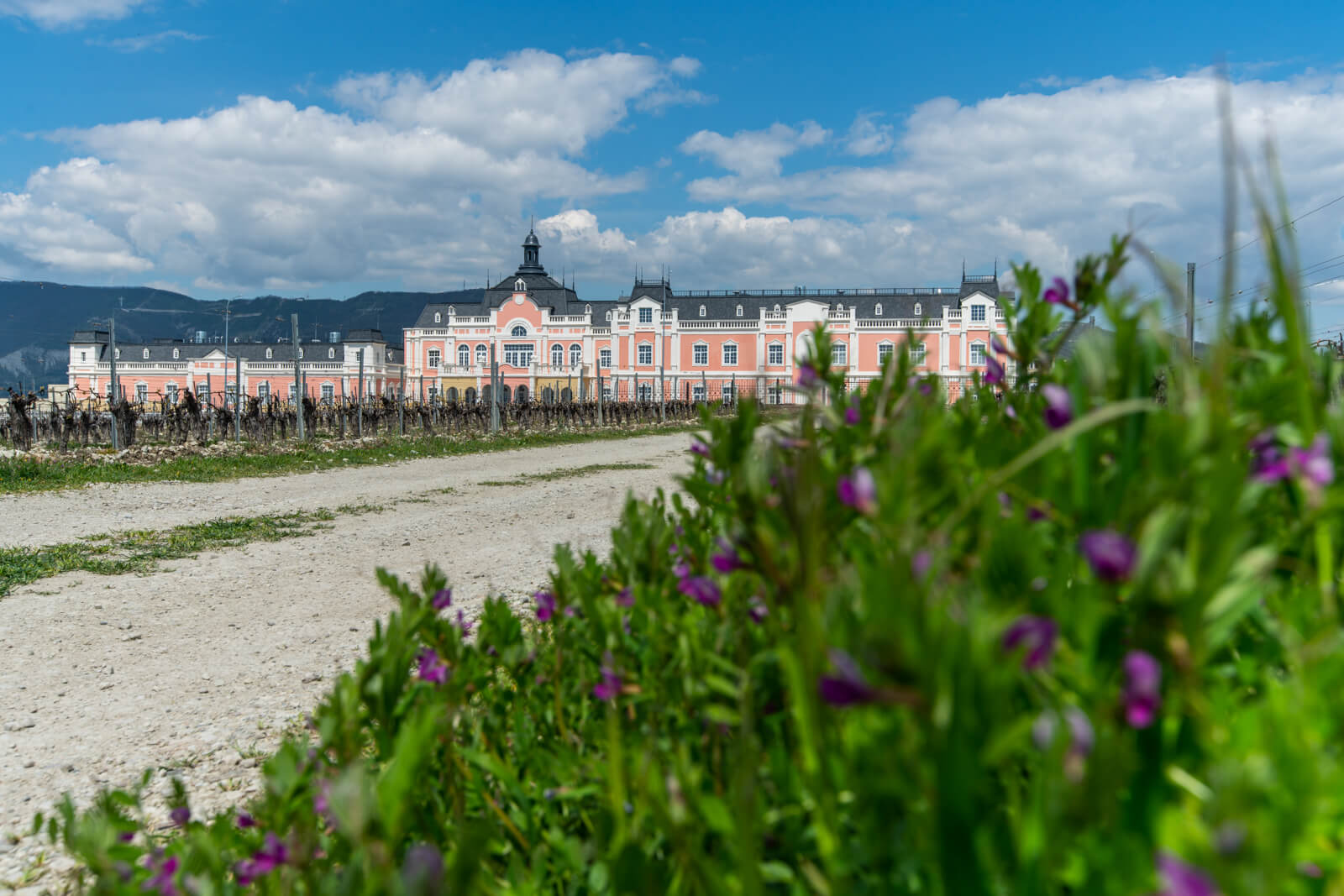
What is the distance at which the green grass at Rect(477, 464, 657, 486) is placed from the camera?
1222 centimetres

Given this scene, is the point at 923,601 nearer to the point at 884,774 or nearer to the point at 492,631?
the point at 884,774

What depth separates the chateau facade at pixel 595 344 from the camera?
61.0 meters

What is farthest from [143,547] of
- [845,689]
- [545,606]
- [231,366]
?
[231,366]

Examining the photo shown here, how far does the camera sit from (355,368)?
71.9m

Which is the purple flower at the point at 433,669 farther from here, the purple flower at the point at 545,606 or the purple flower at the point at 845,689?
the purple flower at the point at 845,689

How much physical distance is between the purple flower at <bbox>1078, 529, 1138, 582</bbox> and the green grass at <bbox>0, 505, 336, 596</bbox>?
21.5 ft

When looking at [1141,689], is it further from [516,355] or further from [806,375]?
[516,355]

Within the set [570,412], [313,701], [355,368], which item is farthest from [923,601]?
[355,368]

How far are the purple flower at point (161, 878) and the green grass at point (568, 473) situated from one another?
1078 cm

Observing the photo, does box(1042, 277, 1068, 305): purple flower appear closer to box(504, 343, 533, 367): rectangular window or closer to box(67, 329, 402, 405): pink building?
box(504, 343, 533, 367): rectangular window

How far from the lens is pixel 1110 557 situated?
503 mm

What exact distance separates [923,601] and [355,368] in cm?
7674

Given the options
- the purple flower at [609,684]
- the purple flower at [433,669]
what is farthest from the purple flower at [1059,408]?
the purple flower at [433,669]

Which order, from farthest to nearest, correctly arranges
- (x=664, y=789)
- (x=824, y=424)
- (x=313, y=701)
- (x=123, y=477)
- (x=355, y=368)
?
(x=355, y=368) < (x=123, y=477) < (x=313, y=701) < (x=824, y=424) < (x=664, y=789)
